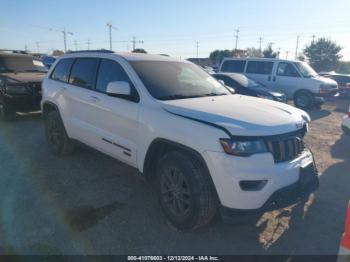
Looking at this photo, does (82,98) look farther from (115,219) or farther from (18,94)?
(18,94)

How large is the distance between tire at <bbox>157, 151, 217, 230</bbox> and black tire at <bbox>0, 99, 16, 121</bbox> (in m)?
6.31

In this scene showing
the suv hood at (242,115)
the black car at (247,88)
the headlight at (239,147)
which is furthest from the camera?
the black car at (247,88)

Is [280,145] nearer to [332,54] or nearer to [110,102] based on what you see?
[110,102]

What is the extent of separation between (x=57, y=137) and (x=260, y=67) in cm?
999

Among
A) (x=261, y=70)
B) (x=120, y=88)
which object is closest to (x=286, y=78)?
(x=261, y=70)

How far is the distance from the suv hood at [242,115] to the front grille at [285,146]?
62 millimetres

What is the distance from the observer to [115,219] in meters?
3.41

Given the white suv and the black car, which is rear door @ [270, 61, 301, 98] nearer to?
the black car

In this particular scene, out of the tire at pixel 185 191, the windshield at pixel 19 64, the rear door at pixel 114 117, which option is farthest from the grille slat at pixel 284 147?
the windshield at pixel 19 64

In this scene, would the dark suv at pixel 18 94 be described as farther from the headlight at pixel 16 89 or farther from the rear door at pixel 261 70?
the rear door at pixel 261 70

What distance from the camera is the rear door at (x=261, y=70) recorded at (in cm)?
1269

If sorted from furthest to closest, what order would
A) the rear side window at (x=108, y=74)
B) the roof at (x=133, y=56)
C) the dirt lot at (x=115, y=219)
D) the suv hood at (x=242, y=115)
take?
the roof at (x=133, y=56) < the rear side window at (x=108, y=74) < the dirt lot at (x=115, y=219) < the suv hood at (x=242, y=115)

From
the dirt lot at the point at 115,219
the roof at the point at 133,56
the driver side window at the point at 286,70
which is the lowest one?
the dirt lot at the point at 115,219

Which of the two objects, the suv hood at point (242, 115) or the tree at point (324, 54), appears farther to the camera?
the tree at point (324, 54)
